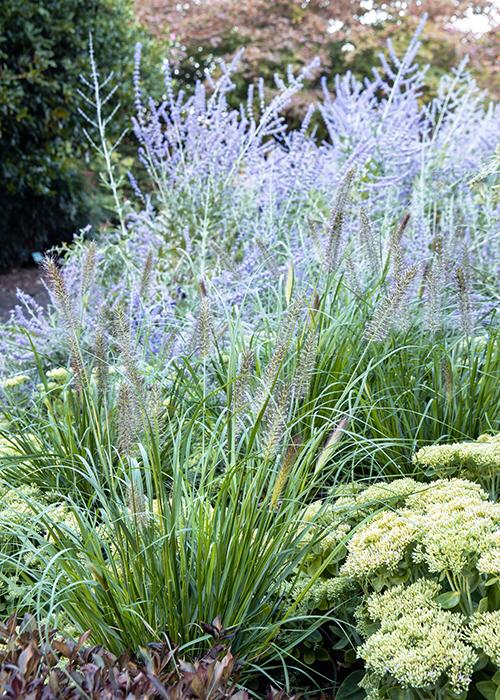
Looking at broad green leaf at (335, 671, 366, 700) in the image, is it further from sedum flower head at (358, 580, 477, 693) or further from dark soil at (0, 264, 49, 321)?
dark soil at (0, 264, 49, 321)

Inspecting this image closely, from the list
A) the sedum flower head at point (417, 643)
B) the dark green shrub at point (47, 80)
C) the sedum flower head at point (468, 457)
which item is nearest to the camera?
the sedum flower head at point (417, 643)

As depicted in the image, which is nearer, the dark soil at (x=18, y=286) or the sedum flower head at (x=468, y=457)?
the sedum flower head at (x=468, y=457)

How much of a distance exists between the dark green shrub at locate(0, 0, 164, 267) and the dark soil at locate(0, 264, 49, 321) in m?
0.49

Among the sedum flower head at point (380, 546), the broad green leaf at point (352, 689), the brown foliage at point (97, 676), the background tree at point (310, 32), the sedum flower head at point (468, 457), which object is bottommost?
the broad green leaf at point (352, 689)

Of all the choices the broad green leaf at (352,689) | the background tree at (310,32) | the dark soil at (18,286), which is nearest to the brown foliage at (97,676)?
the broad green leaf at (352,689)

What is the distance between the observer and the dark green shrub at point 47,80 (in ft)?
22.3

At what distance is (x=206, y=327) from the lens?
1797mm

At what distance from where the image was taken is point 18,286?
27.1 feet

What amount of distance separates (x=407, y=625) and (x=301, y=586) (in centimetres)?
45

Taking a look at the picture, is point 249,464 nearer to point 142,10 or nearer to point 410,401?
point 410,401

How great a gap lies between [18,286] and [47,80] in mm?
2699

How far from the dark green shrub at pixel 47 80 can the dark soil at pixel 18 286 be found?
1.62 feet

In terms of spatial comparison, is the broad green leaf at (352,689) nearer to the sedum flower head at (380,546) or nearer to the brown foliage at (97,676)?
the sedum flower head at (380,546)

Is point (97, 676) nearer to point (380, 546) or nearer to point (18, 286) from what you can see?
point (380, 546)
